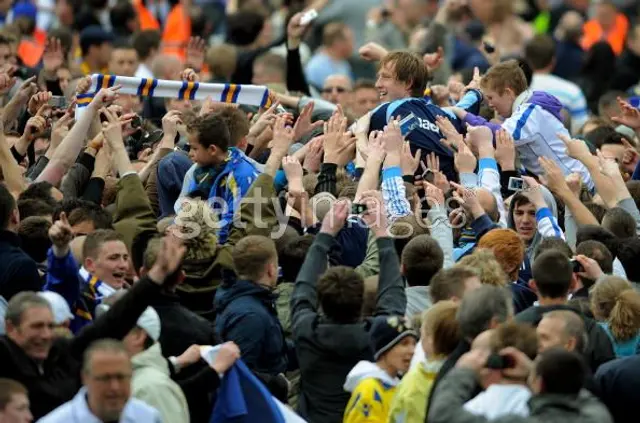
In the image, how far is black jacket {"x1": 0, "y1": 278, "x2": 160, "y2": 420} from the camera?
9195mm

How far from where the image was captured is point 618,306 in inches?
409

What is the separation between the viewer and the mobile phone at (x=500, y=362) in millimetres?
8656

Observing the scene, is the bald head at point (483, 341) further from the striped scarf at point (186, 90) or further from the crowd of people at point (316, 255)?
the striped scarf at point (186, 90)

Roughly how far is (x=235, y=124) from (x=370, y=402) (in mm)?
3467

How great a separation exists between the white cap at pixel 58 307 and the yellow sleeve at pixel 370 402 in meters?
1.62

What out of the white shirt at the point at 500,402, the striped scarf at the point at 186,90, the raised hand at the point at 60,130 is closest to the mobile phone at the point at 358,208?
the striped scarf at the point at 186,90

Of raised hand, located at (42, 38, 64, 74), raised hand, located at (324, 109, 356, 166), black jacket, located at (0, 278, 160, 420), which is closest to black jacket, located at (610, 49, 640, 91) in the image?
raised hand, located at (42, 38, 64, 74)

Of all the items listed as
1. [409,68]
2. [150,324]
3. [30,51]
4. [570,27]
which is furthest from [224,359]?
[570,27]

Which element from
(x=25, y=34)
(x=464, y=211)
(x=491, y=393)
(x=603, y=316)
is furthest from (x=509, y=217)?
(x=25, y=34)

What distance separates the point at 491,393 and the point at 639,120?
570 cm

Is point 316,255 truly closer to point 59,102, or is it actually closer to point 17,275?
point 17,275

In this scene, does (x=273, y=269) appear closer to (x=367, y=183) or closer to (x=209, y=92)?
(x=367, y=183)

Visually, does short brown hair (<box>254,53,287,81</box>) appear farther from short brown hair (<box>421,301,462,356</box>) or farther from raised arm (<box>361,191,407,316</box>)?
short brown hair (<box>421,301,462,356</box>)

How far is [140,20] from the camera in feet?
77.8
